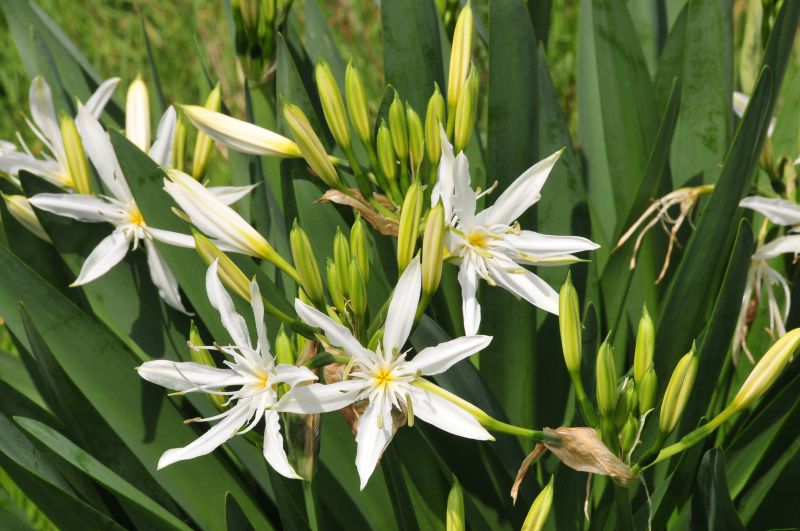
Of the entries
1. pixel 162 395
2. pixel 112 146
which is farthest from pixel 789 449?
pixel 112 146

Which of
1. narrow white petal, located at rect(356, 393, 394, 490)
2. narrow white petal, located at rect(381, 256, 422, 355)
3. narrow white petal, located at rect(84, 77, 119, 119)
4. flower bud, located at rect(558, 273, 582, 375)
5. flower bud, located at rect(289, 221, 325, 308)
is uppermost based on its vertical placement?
narrow white petal, located at rect(84, 77, 119, 119)

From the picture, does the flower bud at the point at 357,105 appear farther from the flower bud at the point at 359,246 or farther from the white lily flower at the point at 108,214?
the white lily flower at the point at 108,214

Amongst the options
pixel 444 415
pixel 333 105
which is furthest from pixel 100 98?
pixel 444 415

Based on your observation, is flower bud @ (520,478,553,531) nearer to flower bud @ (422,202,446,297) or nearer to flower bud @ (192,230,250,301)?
flower bud @ (422,202,446,297)

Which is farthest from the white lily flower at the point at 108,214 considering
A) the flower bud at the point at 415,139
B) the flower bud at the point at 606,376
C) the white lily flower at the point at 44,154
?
the flower bud at the point at 606,376

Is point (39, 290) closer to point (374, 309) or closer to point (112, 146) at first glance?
point (112, 146)

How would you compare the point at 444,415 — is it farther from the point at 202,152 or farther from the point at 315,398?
the point at 202,152

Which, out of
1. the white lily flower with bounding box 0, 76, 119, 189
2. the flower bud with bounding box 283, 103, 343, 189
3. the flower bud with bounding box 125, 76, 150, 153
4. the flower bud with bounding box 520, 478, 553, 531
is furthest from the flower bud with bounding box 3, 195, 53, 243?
the flower bud with bounding box 520, 478, 553, 531
